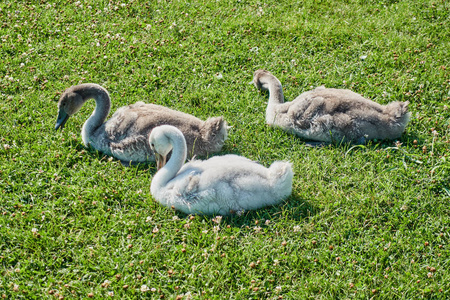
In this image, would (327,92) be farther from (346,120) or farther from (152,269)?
(152,269)

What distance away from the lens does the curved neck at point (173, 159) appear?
5406 mm

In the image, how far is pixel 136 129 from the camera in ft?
19.7

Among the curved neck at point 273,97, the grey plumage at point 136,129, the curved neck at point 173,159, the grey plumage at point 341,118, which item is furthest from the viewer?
the curved neck at point 273,97

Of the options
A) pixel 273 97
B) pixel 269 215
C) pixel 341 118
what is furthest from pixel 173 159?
pixel 341 118

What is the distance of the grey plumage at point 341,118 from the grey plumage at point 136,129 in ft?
3.60

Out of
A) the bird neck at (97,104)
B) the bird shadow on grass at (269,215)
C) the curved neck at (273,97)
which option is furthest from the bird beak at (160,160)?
the curved neck at (273,97)

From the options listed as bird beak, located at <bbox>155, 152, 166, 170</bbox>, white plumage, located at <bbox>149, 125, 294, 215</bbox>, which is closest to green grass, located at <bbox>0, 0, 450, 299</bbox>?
white plumage, located at <bbox>149, 125, 294, 215</bbox>

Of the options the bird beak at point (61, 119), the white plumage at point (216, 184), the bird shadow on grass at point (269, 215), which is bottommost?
the bird shadow on grass at point (269, 215)

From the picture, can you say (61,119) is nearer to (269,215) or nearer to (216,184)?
(216,184)

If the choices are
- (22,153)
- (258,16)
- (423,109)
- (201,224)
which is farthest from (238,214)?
(258,16)

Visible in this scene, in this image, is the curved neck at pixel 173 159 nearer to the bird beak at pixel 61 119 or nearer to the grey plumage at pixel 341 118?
the grey plumage at pixel 341 118

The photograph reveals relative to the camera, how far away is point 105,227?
5156 mm

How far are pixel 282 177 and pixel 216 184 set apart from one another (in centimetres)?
71

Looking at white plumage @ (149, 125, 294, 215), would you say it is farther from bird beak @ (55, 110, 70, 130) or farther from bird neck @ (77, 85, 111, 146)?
bird beak @ (55, 110, 70, 130)
